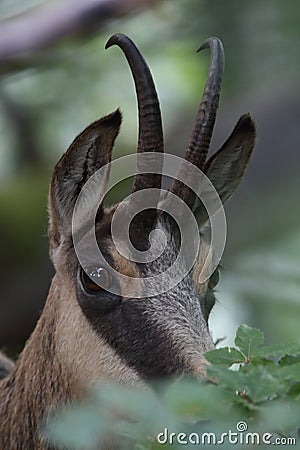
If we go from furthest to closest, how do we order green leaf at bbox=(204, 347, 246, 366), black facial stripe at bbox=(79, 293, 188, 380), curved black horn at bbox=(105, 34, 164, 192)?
curved black horn at bbox=(105, 34, 164, 192), black facial stripe at bbox=(79, 293, 188, 380), green leaf at bbox=(204, 347, 246, 366)

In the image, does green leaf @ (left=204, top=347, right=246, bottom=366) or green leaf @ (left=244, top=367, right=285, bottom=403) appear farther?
green leaf @ (left=204, top=347, right=246, bottom=366)

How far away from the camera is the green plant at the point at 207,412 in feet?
6.04

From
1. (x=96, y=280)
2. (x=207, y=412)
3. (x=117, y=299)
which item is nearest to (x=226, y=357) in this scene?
(x=207, y=412)

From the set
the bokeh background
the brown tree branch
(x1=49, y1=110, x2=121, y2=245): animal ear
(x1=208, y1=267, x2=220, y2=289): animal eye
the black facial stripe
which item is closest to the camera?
the black facial stripe

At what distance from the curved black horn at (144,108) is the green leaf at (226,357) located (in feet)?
4.22

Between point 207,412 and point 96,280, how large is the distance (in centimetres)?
163

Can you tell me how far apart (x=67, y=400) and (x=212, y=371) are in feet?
5.62

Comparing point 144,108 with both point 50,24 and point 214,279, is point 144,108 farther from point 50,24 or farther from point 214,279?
point 50,24

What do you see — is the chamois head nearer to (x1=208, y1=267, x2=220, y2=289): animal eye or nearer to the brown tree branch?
(x1=208, y1=267, x2=220, y2=289): animal eye

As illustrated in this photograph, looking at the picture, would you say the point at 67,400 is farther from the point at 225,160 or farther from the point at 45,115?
the point at 45,115

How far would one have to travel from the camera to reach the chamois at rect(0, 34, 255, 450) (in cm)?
327

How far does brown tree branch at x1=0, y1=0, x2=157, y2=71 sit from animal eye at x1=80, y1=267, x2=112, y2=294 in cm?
222

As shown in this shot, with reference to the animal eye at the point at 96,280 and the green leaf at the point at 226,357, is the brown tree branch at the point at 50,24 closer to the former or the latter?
the animal eye at the point at 96,280

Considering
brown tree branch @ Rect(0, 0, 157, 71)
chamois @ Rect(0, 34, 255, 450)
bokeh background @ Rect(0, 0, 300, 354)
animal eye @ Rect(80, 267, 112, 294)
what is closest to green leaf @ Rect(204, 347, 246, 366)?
chamois @ Rect(0, 34, 255, 450)
